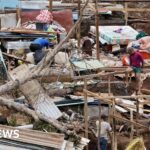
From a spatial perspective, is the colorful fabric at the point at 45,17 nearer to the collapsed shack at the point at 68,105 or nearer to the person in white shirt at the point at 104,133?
the collapsed shack at the point at 68,105

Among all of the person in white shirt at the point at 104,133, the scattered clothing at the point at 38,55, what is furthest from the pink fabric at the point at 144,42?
the person in white shirt at the point at 104,133

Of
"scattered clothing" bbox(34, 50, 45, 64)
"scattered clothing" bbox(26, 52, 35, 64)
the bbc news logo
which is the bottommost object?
"scattered clothing" bbox(26, 52, 35, 64)

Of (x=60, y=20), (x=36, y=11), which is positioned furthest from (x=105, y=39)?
(x=36, y=11)

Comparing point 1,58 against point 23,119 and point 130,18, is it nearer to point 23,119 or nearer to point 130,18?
point 23,119

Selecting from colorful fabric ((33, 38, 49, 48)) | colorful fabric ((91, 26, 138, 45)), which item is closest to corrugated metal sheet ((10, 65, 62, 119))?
colorful fabric ((33, 38, 49, 48))

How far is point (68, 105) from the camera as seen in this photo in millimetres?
13141

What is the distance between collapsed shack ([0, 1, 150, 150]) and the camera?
34.5ft

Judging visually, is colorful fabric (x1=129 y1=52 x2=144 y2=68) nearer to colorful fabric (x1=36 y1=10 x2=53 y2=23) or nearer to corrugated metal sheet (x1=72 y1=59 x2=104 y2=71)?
corrugated metal sheet (x1=72 y1=59 x2=104 y2=71)

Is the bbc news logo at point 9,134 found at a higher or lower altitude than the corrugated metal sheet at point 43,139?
higher


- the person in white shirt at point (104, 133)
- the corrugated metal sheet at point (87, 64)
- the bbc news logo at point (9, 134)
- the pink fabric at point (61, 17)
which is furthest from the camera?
the pink fabric at point (61, 17)

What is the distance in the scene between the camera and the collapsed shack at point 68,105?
10516 millimetres

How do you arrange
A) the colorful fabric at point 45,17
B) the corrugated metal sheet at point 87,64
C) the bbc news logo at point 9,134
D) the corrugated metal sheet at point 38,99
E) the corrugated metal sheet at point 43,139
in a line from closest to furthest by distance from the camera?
the corrugated metal sheet at point 43,139, the bbc news logo at point 9,134, the corrugated metal sheet at point 38,99, the corrugated metal sheet at point 87,64, the colorful fabric at point 45,17

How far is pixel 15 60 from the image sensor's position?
15.8 metres

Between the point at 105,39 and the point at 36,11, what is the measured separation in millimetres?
3793
